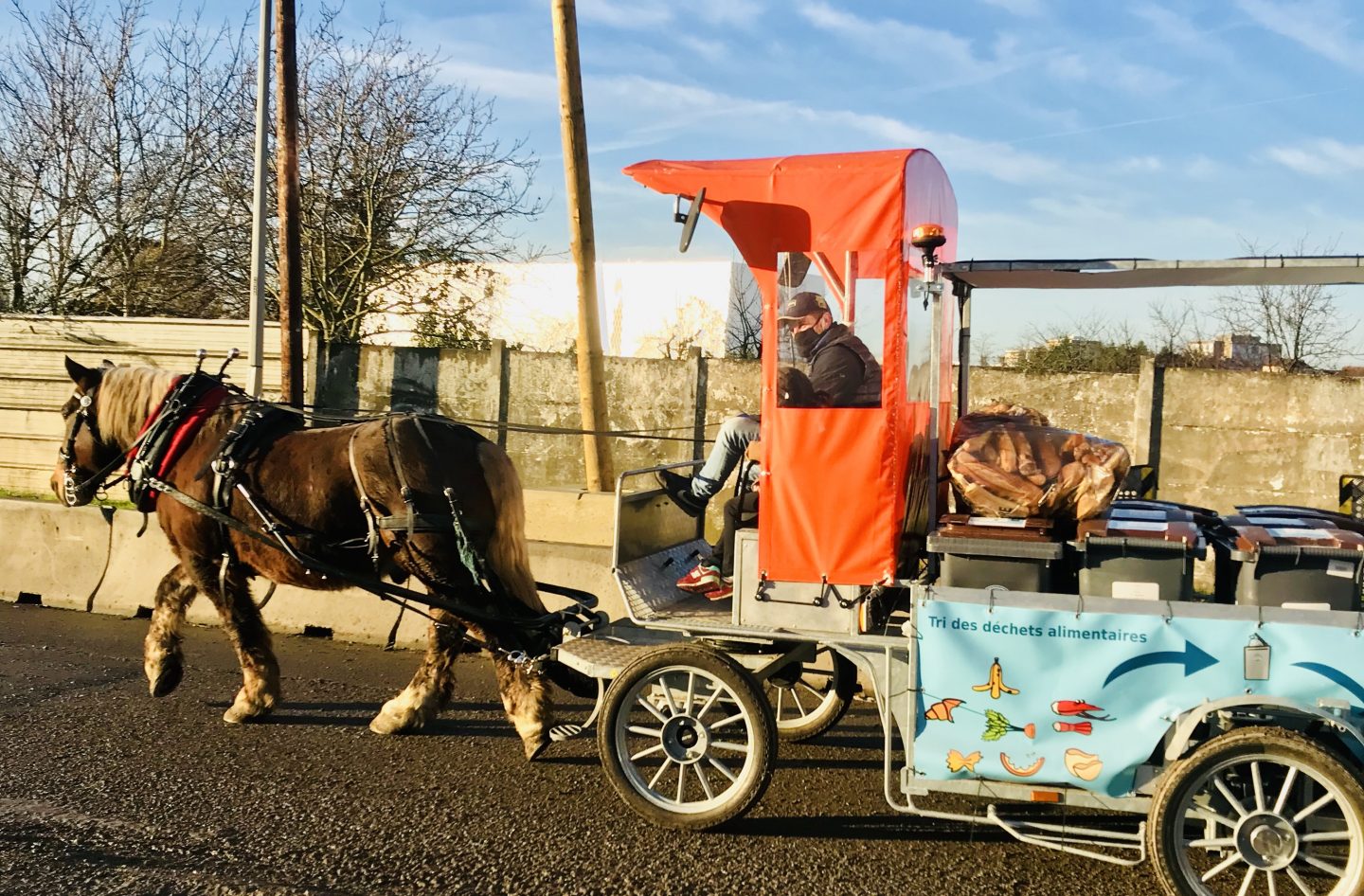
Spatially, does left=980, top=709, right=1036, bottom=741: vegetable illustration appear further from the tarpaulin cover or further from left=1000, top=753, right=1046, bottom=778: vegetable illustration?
the tarpaulin cover

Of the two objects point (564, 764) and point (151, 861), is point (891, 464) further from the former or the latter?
point (151, 861)

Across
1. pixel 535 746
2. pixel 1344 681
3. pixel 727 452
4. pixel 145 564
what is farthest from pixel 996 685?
pixel 145 564

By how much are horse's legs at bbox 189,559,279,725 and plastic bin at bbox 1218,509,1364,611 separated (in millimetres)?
4751

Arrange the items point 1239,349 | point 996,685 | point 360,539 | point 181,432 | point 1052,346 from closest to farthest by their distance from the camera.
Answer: point 996,685 < point 360,539 < point 181,432 < point 1052,346 < point 1239,349

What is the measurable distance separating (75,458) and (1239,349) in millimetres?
15278

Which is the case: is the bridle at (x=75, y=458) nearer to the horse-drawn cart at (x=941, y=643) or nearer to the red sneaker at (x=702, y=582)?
the horse-drawn cart at (x=941, y=643)

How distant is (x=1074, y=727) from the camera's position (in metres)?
3.95

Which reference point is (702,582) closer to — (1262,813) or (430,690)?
(430,690)

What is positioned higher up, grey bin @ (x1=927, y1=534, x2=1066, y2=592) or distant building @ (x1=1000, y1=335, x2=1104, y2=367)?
distant building @ (x1=1000, y1=335, x2=1104, y2=367)

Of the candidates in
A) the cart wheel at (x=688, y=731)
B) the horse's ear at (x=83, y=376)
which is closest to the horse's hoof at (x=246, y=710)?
the horse's ear at (x=83, y=376)

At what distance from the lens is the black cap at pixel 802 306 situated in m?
→ 4.52

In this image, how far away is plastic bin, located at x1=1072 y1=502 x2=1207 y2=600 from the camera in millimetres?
3984

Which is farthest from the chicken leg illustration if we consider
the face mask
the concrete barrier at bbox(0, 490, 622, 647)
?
the concrete barrier at bbox(0, 490, 622, 647)

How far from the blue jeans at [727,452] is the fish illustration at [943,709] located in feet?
5.31
